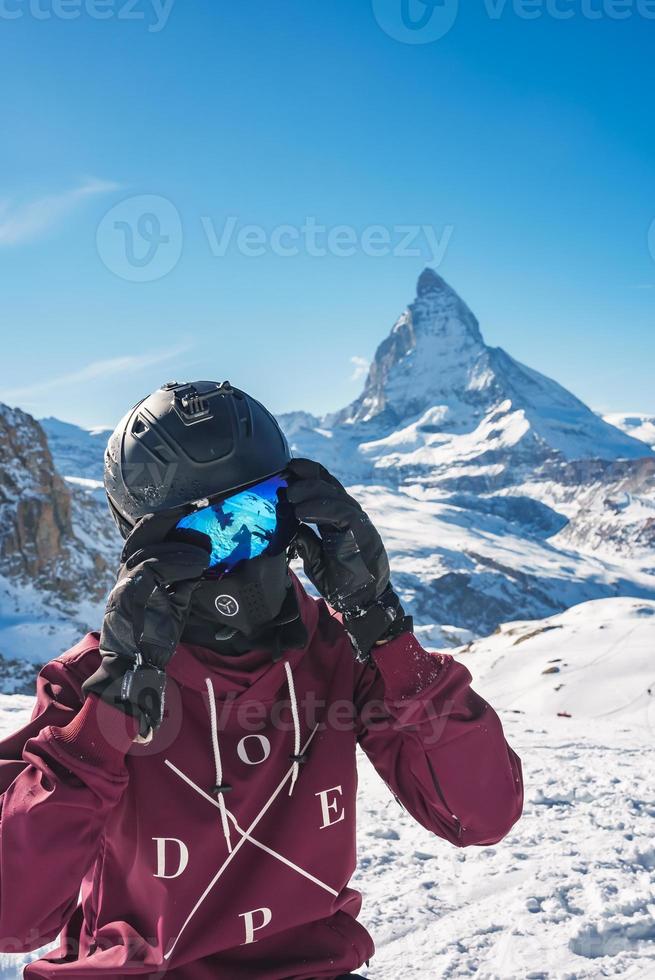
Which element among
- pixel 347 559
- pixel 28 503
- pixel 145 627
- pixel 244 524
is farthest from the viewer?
pixel 28 503

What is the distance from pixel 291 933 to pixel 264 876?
0.25 m

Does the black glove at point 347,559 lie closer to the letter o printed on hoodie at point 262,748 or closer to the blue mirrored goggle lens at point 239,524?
the blue mirrored goggle lens at point 239,524

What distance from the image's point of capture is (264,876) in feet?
8.50

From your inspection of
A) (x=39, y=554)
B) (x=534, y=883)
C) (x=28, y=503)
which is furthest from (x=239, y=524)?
(x=28, y=503)

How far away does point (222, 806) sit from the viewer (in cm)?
258

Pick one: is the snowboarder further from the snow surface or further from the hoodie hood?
the snow surface

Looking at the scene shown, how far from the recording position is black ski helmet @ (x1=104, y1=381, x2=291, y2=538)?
288 centimetres

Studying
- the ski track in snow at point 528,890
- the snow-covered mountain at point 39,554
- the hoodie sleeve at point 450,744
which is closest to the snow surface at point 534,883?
the ski track in snow at point 528,890

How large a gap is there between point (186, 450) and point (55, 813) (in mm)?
1329

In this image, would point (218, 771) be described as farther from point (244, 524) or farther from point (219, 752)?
point (244, 524)

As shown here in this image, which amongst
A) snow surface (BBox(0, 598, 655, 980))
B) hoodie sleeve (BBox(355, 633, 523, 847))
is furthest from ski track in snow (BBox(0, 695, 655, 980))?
hoodie sleeve (BBox(355, 633, 523, 847))

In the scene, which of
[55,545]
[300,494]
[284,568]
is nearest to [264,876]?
[284,568]

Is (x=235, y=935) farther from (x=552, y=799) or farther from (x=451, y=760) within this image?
(x=552, y=799)

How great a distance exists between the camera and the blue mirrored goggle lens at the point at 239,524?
2.75m
